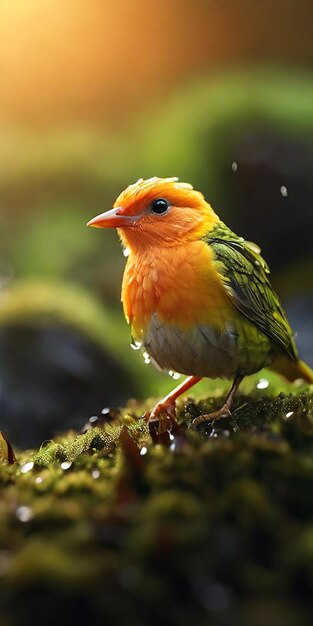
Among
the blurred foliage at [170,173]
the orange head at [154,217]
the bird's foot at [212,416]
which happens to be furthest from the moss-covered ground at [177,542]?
the blurred foliage at [170,173]

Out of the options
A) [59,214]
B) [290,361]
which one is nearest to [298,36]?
[59,214]

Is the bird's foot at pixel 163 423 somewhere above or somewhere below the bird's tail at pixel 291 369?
above

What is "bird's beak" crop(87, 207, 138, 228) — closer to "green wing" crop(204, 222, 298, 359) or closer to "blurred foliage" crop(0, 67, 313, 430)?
"green wing" crop(204, 222, 298, 359)

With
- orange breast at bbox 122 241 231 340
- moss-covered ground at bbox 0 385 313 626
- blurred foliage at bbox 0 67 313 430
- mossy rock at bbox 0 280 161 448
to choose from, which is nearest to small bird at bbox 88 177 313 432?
orange breast at bbox 122 241 231 340

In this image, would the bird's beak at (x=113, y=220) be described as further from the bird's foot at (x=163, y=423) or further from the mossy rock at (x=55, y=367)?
the mossy rock at (x=55, y=367)

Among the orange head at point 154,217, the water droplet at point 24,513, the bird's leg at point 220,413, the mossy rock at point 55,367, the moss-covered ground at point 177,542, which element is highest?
the orange head at point 154,217

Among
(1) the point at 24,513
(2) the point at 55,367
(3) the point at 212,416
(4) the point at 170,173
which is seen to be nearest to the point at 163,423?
(3) the point at 212,416

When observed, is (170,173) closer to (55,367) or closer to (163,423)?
(55,367)

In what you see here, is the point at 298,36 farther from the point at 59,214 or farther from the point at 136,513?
the point at 136,513
